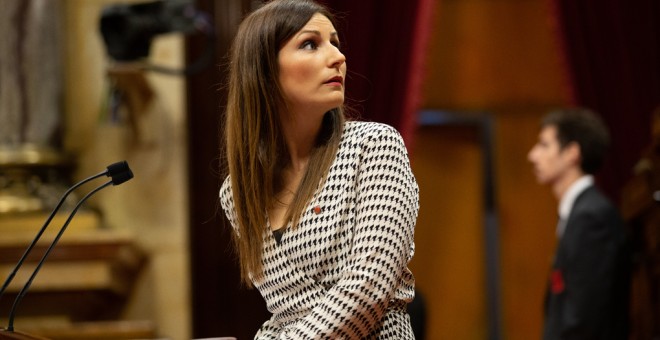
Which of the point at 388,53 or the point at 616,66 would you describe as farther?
the point at 616,66

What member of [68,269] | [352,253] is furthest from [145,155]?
[352,253]

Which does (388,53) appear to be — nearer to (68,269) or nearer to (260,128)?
(68,269)

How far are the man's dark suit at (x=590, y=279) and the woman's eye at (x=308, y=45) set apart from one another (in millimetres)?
2039

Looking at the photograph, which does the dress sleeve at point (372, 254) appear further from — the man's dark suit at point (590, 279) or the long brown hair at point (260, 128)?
the man's dark suit at point (590, 279)

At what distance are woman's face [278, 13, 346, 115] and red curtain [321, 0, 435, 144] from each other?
8.97 ft

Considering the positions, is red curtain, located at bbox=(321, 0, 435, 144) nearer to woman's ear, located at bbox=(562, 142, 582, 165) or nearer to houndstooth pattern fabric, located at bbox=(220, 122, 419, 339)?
woman's ear, located at bbox=(562, 142, 582, 165)

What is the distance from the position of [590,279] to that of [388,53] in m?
1.57

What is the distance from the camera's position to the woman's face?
1.93 metres

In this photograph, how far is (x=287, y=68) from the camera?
1956mm

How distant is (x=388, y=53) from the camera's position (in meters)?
4.82

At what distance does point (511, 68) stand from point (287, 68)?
410 centimetres

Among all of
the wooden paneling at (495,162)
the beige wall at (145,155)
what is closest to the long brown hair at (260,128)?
the beige wall at (145,155)

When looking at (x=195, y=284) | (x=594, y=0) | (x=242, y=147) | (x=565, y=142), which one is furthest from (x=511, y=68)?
(x=242, y=147)

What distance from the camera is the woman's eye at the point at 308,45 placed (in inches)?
77.5
